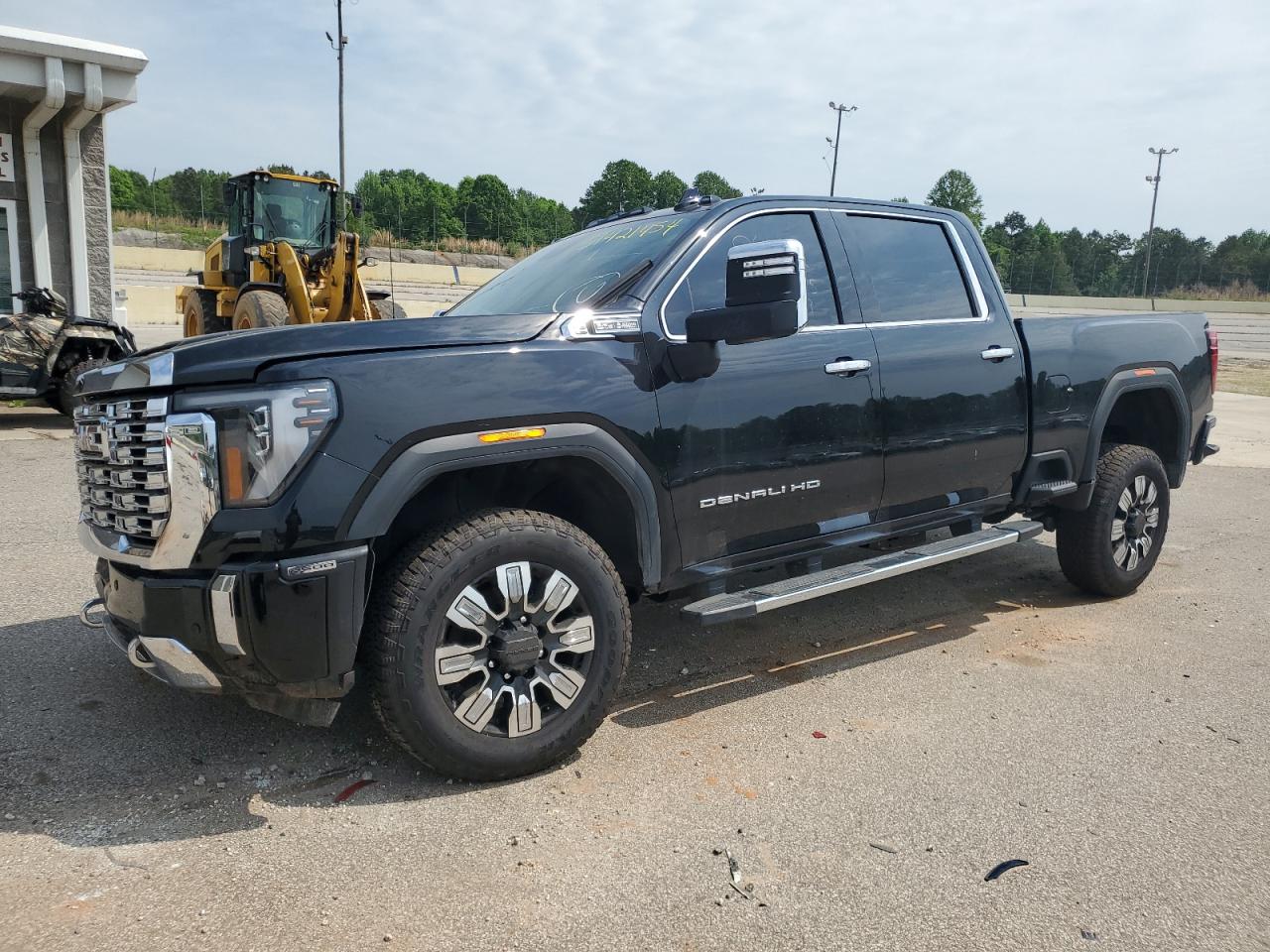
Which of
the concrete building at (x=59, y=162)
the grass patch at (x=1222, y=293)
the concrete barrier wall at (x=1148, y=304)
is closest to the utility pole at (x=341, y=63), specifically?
the concrete building at (x=59, y=162)

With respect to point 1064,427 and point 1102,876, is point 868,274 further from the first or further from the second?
point 1102,876

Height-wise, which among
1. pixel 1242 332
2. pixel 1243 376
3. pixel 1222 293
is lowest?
pixel 1243 376

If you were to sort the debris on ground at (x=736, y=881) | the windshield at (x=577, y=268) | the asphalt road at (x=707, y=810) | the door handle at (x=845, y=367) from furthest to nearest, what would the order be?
the door handle at (x=845, y=367) → the windshield at (x=577, y=268) → the debris on ground at (x=736, y=881) → the asphalt road at (x=707, y=810)

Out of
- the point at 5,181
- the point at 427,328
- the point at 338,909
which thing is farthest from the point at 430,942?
the point at 5,181

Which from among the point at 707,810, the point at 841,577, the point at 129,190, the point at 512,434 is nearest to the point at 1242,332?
the point at 841,577

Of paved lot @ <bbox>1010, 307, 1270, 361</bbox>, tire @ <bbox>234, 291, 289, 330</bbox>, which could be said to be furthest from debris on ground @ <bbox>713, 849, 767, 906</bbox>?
paved lot @ <bbox>1010, 307, 1270, 361</bbox>

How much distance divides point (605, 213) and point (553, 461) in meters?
31.0

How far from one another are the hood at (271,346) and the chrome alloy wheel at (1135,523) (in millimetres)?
3690

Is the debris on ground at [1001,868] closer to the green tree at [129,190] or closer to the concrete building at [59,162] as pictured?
the concrete building at [59,162]

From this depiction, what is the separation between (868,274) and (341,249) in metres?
9.63

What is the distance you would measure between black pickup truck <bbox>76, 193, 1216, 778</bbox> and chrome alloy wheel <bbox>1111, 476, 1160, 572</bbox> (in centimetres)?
87

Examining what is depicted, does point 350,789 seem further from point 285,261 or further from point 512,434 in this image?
point 285,261

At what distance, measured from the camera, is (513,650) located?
9.95 feet

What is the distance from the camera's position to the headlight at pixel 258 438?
2672mm
